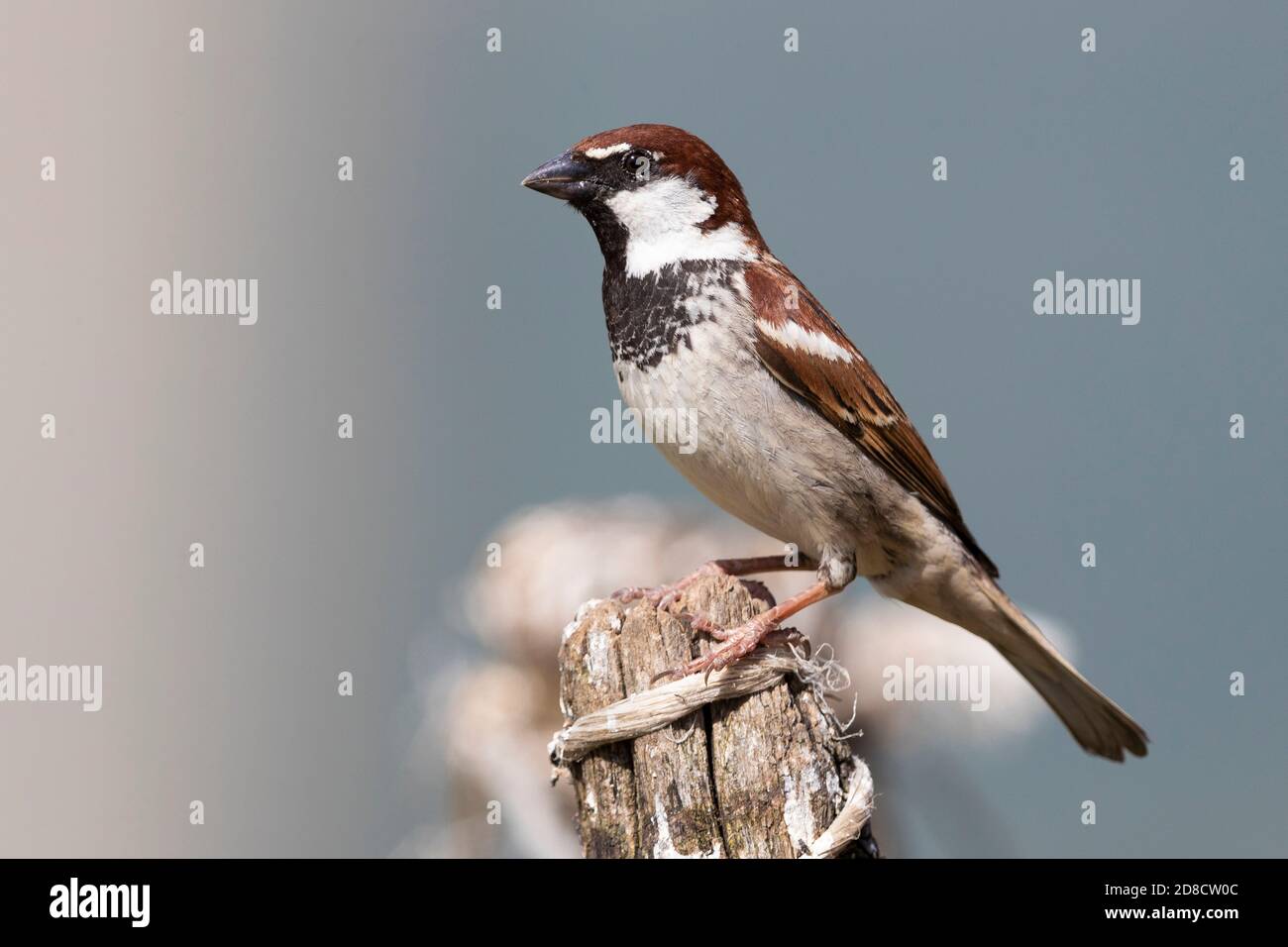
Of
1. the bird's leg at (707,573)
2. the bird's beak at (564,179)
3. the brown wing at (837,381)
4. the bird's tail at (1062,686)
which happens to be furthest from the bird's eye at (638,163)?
the bird's tail at (1062,686)

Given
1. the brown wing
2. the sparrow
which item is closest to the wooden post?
the sparrow

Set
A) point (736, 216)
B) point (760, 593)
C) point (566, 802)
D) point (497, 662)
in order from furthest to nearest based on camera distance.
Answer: point (497, 662) < point (566, 802) < point (736, 216) < point (760, 593)

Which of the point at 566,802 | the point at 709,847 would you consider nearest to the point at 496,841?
the point at 566,802

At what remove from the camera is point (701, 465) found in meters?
3.70

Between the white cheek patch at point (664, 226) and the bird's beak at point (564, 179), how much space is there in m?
0.11

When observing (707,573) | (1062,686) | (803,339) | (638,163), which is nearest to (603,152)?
(638,163)

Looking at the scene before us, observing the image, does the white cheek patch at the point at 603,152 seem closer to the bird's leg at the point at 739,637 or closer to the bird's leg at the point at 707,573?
the bird's leg at the point at 707,573

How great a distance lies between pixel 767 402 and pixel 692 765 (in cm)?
135

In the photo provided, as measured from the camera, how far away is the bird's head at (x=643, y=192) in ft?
13.0

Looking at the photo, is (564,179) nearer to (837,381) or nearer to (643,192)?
(643,192)

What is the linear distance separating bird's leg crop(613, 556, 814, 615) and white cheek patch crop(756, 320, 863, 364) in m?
0.72

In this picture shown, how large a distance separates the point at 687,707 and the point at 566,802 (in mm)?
1914

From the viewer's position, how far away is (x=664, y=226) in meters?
3.99
